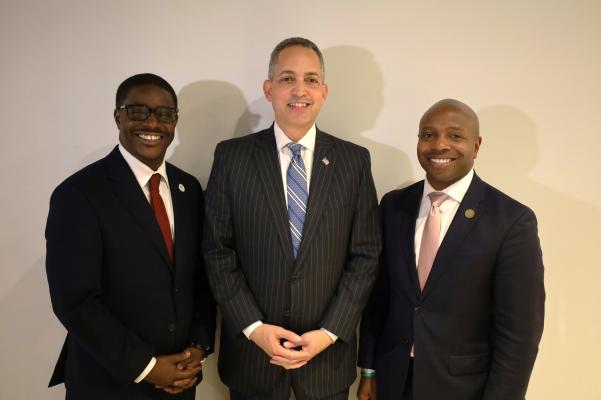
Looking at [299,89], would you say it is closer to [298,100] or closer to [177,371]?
[298,100]

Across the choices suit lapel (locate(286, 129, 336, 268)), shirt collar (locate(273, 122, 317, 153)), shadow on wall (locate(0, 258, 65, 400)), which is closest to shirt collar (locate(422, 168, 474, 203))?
suit lapel (locate(286, 129, 336, 268))

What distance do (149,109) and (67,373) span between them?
44.2 inches

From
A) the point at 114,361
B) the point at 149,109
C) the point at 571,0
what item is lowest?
the point at 114,361

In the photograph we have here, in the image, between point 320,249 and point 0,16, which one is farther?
point 0,16

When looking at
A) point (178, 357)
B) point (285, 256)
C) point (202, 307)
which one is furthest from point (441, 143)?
point (178, 357)

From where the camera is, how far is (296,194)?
5.94ft

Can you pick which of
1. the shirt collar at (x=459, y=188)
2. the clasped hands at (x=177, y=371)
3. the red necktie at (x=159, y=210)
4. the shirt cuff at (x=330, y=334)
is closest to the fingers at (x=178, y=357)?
the clasped hands at (x=177, y=371)

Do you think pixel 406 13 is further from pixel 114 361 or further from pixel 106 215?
pixel 114 361

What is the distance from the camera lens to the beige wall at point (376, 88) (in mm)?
2258

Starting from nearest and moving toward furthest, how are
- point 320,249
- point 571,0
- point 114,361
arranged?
point 114,361, point 320,249, point 571,0

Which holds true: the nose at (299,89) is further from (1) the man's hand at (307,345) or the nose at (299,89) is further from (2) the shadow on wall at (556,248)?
(2) the shadow on wall at (556,248)

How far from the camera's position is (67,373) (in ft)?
5.92

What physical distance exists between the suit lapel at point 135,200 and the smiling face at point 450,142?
3.62 ft

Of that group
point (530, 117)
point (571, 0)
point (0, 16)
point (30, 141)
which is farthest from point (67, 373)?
point (571, 0)
